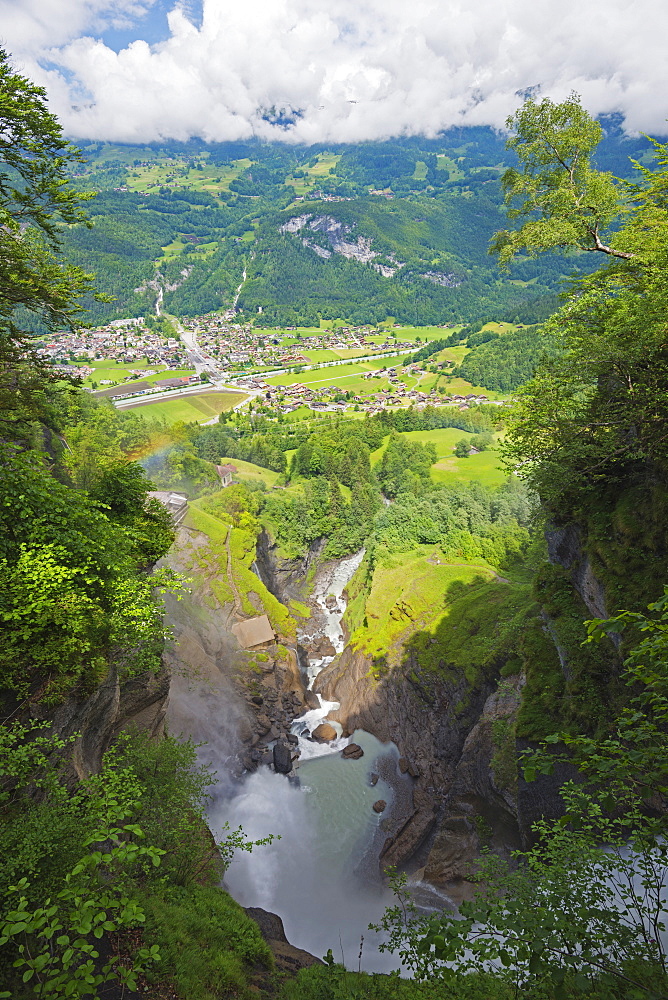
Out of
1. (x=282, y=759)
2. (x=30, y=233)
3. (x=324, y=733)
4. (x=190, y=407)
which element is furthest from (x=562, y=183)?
(x=190, y=407)

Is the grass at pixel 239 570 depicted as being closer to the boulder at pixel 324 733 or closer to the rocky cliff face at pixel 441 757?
the boulder at pixel 324 733

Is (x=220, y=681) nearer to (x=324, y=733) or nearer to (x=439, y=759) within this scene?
(x=324, y=733)

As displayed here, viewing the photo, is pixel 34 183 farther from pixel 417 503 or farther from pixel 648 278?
pixel 417 503

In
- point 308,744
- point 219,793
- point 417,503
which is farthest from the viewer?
point 417,503

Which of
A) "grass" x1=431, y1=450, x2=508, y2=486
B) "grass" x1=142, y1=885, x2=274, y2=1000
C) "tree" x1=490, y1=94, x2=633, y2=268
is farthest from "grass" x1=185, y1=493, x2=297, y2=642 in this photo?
"tree" x1=490, y1=94, x2=633, y2=268

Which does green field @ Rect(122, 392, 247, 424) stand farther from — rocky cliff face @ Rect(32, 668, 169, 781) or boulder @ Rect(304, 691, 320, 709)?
rocky cliff face @ Rect(32, 668, 169, 781)

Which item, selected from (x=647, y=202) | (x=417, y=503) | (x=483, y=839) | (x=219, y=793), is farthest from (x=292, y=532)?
(x=647, y=202)

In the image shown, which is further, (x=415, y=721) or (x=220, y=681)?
(x=220, y=681)

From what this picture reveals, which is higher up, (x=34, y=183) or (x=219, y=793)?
Answer: (x=34, y=183)
